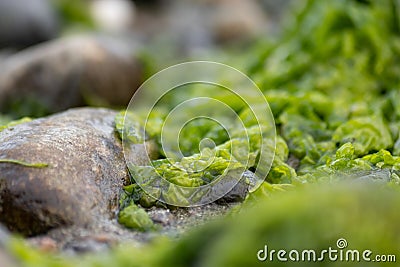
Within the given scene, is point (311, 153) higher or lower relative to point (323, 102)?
lower

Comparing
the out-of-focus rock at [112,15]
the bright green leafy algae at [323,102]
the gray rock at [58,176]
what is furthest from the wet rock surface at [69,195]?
the out-of-focus rock at [112,15]

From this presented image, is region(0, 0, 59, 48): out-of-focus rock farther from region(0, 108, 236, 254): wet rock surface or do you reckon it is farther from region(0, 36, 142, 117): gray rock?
region(0, 108, 236, 254): wet rock surface

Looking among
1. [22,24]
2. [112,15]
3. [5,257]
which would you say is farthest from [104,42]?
[112,15]

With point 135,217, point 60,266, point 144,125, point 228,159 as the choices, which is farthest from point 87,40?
point 60,266

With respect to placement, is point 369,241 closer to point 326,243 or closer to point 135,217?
point 326,243

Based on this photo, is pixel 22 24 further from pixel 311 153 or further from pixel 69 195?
pixel 69 195

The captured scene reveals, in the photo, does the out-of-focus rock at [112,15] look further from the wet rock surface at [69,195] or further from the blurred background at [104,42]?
the wet rock surface at [69,195]

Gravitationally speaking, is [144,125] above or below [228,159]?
above
